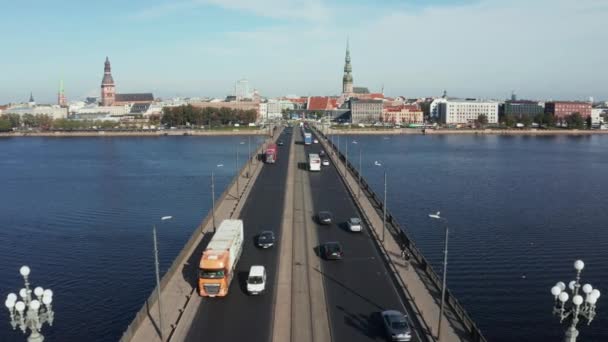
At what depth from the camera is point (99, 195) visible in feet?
227

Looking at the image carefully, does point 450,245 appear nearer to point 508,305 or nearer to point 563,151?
point 508,305

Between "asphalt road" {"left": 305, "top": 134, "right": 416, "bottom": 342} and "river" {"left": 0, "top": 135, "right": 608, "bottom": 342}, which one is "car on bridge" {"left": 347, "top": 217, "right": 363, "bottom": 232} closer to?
"asphalt road" {"left": 305, "top": 134, "right": 416, "bottom": 342}

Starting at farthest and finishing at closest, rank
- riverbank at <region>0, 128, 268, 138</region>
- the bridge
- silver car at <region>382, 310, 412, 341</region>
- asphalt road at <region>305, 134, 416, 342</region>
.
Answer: riverbank at <region>0, 128, 268, 138</region>
asphalt road at <region>305, 134, 416, 342</region>
the bridge
silver car at <region>382, 310, 412, 341</region>

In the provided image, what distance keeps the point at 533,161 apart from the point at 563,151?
97.1 feet

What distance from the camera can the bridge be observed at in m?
23.2

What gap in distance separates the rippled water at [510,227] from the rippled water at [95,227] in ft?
71.5

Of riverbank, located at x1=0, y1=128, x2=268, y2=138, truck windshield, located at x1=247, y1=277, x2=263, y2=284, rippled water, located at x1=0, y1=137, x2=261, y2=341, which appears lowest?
rippled water, located at x1=0, y1=137, x2=261, y2=341

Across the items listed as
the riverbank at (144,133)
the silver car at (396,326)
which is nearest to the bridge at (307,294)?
the silver car at (396,326)

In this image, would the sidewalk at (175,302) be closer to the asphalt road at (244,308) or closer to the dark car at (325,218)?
the asphalt road at (244,308)

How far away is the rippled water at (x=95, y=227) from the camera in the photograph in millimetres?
32750

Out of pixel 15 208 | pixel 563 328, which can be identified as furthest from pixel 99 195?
pixel 563 328

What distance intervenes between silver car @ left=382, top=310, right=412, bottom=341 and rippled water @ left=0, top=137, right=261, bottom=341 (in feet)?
50.6

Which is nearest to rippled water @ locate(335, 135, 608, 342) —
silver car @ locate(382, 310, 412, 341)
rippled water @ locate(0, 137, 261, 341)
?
silver car @ locate(382, 310, 412, 341)

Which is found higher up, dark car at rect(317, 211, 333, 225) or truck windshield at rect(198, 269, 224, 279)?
dark car at rect(317, 211, 333, 225)
